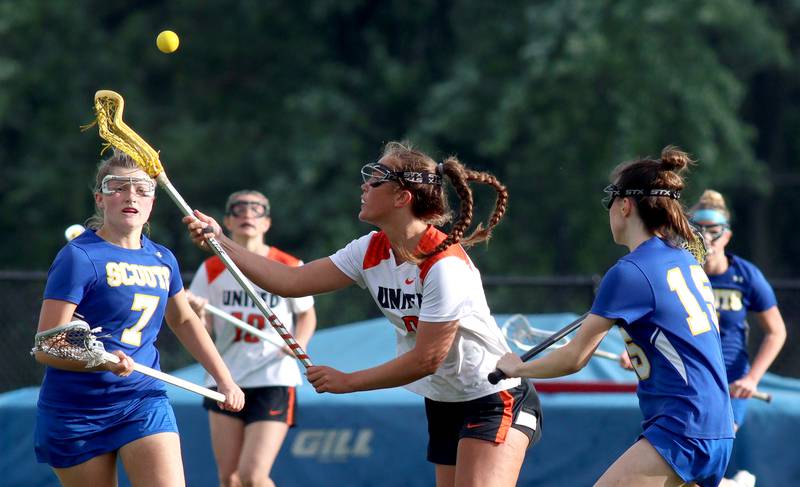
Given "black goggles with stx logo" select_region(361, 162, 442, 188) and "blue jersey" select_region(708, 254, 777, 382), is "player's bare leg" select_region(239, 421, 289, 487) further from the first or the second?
"blue jersey" select_region(708, 254, 777, 382)

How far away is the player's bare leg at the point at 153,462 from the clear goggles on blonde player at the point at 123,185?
1.00 meters

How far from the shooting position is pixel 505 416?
4461 mm

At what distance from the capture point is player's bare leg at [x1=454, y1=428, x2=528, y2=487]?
14.4 feet

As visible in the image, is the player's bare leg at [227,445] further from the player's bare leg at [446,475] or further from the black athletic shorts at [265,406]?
the player's bare leg at [446,475]

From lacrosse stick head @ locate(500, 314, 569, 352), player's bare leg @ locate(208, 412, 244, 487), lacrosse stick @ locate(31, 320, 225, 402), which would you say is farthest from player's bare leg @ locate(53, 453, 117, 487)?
lacrosse stick head @ locate(500, 314, 569, 352)

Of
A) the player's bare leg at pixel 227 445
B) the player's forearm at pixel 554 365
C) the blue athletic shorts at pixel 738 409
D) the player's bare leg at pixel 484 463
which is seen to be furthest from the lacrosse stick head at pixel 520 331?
the player's forearm at pixel 554 365

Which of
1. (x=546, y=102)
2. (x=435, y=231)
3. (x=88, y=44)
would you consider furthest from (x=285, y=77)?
(x=435, y=231)

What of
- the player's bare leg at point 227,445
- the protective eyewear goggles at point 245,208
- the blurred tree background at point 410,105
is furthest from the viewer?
the blurred tree background at point 410,105

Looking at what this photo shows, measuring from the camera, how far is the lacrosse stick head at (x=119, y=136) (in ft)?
14.6

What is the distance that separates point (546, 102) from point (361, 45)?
13.4ft

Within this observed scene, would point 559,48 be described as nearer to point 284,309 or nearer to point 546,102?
point 546,102

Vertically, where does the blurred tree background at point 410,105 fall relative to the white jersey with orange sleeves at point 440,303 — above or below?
above

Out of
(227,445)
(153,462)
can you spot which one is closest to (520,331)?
(227,445)

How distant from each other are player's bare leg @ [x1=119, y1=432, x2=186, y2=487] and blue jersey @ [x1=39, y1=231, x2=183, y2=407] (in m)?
0.21
